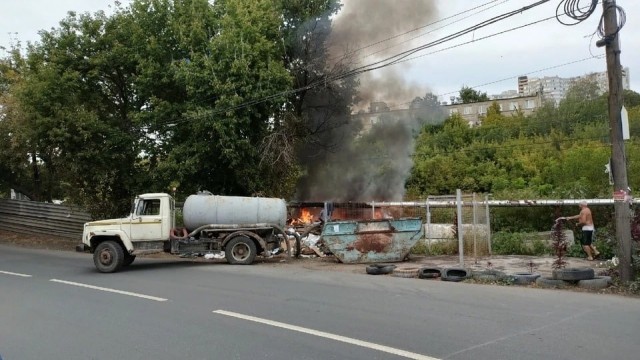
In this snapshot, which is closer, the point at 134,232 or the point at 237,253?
the point at 134,232

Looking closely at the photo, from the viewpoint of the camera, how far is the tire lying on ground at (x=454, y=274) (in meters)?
11.4

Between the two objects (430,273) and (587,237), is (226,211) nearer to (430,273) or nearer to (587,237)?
(430,273)

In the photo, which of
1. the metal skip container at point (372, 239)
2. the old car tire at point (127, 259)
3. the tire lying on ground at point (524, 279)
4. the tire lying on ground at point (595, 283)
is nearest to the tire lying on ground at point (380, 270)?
the metal skip container at point (372, 239)

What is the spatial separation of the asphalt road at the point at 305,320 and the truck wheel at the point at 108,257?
5.77ft

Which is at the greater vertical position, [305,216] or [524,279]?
[305,216]

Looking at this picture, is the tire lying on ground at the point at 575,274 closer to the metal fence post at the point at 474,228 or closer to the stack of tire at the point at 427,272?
the stack of tire at the point at 427,272

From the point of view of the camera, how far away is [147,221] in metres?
14.2

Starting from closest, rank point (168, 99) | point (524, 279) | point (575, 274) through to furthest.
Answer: point (575, 274) → point (524, 279) → point (168, 99)

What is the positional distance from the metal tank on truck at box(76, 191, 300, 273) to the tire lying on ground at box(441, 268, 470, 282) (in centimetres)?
565

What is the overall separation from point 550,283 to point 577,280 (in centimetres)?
49

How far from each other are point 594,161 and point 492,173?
22942mm

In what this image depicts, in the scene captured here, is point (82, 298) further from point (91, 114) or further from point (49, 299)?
point (91, 114)

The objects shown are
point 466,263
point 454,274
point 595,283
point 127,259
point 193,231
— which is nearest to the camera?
point 595,283

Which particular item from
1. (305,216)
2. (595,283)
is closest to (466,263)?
(595,283)
